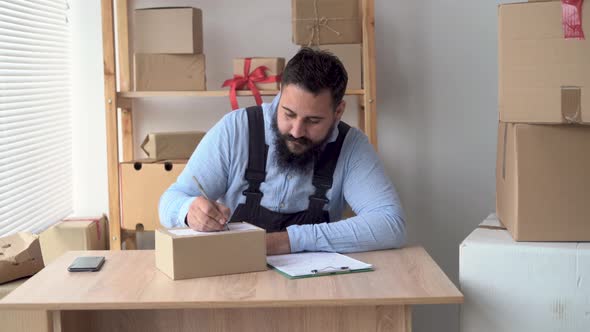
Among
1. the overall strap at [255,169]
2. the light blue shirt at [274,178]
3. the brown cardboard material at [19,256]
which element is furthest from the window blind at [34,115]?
the overall strap at [255,169]

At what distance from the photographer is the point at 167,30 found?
123 inches

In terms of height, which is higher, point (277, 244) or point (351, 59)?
point (351, 59)

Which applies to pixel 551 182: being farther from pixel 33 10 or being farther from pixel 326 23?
pixel 33 10

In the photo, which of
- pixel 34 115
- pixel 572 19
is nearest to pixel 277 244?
pixel 572 19

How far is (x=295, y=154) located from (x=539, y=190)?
77cm

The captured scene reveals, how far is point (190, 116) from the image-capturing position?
11.5ft

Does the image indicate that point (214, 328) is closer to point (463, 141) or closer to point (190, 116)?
point (190, 116)

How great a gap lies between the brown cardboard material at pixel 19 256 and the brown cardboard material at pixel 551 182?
1555 millimetres

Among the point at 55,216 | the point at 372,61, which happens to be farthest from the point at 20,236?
the point at 372,61

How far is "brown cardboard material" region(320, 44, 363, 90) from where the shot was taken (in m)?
3.10

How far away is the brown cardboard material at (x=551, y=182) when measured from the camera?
220 cm

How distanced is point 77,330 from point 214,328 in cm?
37

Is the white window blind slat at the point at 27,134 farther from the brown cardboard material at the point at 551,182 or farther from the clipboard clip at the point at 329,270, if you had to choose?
the brown cardboard material at the point at 551,182

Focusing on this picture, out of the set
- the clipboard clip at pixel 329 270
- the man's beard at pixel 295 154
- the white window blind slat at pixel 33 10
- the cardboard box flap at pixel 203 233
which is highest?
the white window blind slat at pixel 33 10
